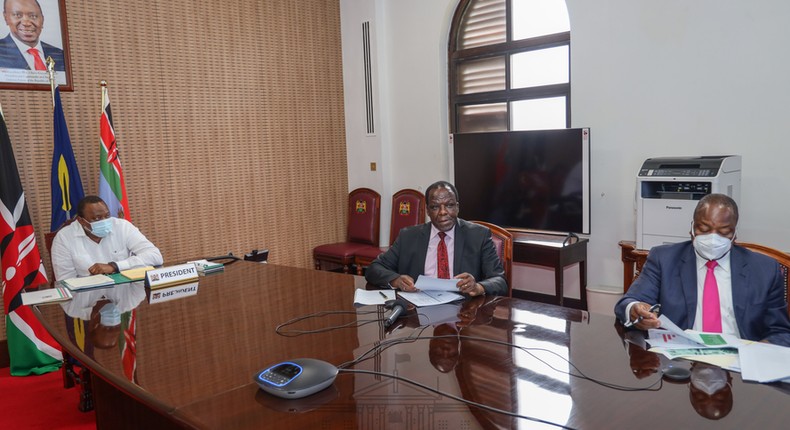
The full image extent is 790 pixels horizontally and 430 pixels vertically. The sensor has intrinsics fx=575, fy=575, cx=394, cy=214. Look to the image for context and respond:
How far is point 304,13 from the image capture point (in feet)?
19.0

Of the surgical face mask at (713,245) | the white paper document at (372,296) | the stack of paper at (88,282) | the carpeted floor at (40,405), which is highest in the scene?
the surgical face mask at (713,245)

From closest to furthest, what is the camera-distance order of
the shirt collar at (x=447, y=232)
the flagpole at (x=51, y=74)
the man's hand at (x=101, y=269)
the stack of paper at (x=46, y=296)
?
the stack of paper at (x=46, y=296) < the shirt collar at (x=447, y=232) < the man's hand at (x=101, y=269) < the flagpole at (x=51, y=74)

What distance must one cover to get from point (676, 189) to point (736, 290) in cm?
152

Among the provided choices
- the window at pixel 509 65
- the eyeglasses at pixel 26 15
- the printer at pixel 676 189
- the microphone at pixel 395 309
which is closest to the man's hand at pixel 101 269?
the microphone at pixel 395 309

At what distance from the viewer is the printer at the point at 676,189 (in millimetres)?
3334

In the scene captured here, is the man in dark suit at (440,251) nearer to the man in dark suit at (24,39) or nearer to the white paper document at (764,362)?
the white paper document at (764,362)

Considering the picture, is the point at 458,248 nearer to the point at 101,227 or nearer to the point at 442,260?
the point at 442,260

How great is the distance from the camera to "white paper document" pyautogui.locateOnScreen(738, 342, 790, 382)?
4.85 ft

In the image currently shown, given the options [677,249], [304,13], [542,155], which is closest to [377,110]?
[304,13]

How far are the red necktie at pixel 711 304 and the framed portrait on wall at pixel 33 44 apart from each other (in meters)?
A: 4.37

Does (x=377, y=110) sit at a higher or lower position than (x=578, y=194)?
higher

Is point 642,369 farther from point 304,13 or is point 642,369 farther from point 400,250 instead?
point 304,13

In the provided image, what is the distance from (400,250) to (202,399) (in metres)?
1.62

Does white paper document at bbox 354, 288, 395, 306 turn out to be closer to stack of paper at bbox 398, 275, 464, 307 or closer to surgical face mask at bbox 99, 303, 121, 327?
stack of paper at bbox 398, 275, 464, 307
